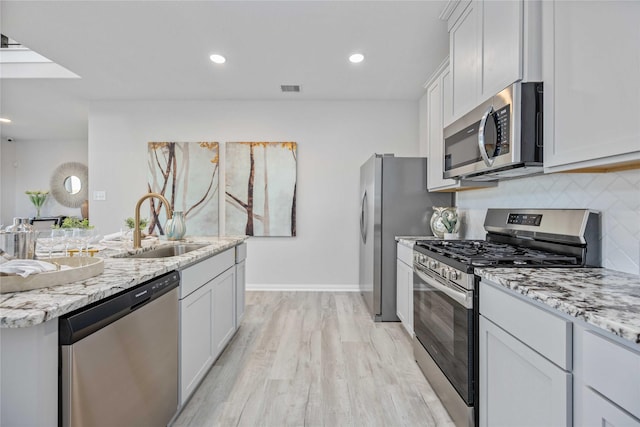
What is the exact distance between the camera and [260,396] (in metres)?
1.88

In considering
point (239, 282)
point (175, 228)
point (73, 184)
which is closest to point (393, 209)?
point (239, 282)

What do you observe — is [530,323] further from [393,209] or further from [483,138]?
[393,209]

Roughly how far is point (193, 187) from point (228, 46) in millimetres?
2026

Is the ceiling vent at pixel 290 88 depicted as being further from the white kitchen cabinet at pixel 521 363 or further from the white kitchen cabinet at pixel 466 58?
the white kitchen cabinet at pixel 521 363

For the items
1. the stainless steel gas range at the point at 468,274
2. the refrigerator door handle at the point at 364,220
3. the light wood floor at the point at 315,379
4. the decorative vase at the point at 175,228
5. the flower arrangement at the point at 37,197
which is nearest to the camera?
the stainless steel gas range at the point at 468,274

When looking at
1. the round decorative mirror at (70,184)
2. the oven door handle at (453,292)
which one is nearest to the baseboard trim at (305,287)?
the oven door handle at (453,292)

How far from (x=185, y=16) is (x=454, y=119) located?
212 cm

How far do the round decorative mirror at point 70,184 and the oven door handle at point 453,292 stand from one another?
7.15m

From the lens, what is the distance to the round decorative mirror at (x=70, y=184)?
6.46m

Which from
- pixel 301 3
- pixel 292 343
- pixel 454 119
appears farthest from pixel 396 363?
pixel 301 3

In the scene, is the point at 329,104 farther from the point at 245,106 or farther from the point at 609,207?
the point at 609,207

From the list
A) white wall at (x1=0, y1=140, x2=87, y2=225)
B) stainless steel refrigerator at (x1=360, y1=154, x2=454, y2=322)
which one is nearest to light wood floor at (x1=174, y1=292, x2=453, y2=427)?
stainless steel refrigerator at (x1=360, y1=154, x2=454, y2=322)

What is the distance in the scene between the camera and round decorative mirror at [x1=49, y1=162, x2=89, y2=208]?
6.46 meters

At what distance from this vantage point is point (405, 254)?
2777 mm
